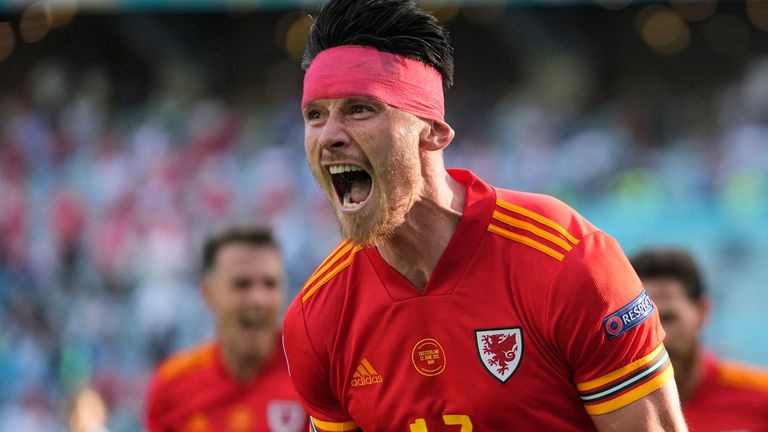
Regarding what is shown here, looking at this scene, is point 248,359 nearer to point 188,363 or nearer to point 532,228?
point 188,363

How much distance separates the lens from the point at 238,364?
6324 mm

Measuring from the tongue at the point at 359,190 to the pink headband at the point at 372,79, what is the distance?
0.28 metres

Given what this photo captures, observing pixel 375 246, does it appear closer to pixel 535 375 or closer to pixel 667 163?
pixel 535 375

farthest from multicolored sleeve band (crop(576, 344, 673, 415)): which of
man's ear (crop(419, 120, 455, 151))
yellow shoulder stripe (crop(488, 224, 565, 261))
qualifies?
man's ear (crop(419, 120, 455, 151))

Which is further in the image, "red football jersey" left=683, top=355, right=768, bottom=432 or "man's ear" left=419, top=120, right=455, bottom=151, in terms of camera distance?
"red football jersey" left=683, top=355, right=768, bottom=432

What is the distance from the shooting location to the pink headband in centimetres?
326

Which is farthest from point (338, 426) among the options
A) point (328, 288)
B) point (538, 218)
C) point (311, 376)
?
point (538, 218)

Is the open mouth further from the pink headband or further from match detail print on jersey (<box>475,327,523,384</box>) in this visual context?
match detail print on jersey (<box>475,327,523,384</box>)

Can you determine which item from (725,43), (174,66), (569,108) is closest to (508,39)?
(569,108)

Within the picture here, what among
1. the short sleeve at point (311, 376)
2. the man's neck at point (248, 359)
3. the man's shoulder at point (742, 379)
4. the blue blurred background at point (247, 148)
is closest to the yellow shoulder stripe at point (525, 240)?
the short sleeve at point (311, 376)

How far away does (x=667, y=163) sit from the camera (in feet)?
49.2

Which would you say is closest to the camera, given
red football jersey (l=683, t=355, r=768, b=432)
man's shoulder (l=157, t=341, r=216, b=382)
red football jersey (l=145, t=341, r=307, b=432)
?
red football jersey (l=683, t=355, r=768, b=432)

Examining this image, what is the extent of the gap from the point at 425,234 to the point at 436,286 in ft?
0.55

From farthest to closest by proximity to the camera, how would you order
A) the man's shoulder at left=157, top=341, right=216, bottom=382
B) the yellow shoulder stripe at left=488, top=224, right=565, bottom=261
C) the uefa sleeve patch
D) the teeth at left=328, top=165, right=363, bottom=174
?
1. the man's shoulder at left=157, top=341, right=216, bottom=382
2. the teeth at left=328, top=165, right=363, bottom=174
3. the yellow shoulder stripe at left=488, top=224, right=565, bottom=261
4. the uefa sleeve patch
